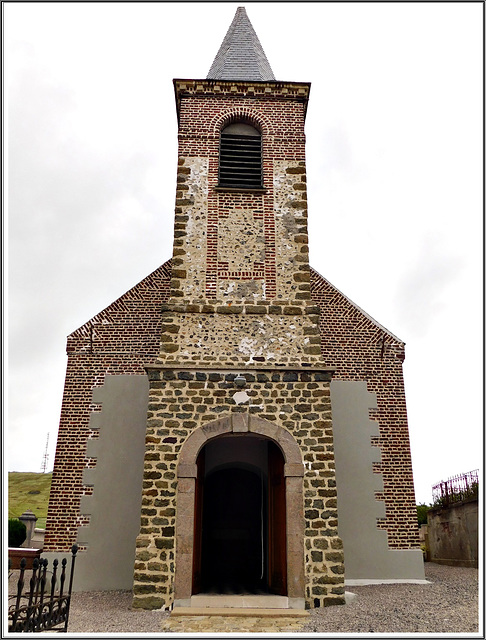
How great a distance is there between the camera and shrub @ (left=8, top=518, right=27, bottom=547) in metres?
16.8

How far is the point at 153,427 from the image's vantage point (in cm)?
807

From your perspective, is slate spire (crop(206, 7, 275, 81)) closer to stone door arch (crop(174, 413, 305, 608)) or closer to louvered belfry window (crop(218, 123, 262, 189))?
louvered belfry window (crop(218, 123, 262, 189))

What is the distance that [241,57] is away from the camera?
12.7 meters

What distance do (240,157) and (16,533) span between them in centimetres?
1437

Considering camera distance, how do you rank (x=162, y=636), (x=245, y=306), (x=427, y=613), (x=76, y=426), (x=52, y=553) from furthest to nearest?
(x=76, y=426), (x=52, y=553), (x=245, y=306), (x=427, y=613), (x=162, y=636)

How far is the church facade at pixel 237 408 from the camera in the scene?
780 cm

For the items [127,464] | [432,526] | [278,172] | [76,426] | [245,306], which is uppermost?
[278,172]

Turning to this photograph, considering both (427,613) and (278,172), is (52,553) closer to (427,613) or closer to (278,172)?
(427,613)

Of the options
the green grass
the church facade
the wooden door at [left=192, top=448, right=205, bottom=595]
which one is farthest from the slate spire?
the green grass

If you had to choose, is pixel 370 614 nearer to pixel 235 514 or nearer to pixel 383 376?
pixel 235 514

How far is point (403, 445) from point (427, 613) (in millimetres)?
4522

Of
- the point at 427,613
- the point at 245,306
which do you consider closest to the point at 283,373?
the point at 245,306

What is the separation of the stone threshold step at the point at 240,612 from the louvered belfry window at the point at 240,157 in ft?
23.8

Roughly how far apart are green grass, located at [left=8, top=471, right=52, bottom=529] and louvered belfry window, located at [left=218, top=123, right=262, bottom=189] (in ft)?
85.3
